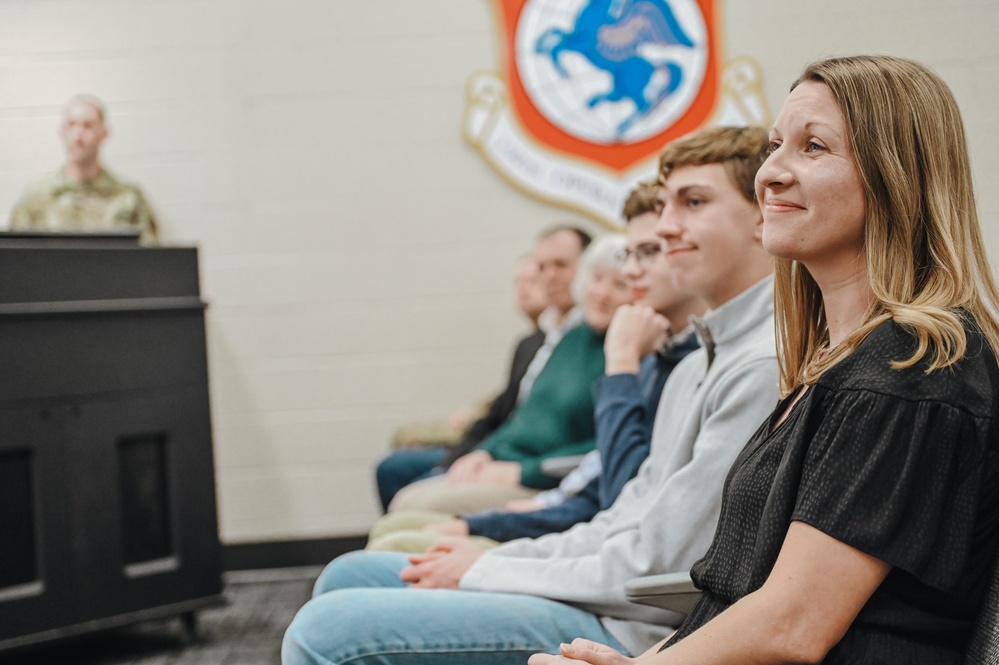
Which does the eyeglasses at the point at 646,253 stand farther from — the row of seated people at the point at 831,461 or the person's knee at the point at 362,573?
the person's knee at the point at 362,573

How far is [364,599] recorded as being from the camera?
1.28 m

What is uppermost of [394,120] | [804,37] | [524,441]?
[804,37]

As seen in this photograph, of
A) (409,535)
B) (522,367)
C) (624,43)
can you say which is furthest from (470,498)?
(624,43)

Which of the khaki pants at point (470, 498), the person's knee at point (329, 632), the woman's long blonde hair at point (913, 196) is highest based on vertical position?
the woman's long blonde hair at point (913, 196)

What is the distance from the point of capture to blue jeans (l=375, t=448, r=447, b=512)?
3.09m

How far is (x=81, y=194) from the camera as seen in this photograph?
11.8 ft

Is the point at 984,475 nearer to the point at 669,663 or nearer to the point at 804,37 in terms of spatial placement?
the point at 669,663

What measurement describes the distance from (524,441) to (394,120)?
1.72m

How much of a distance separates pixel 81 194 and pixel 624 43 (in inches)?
78.0

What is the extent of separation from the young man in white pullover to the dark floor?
1258 millimetres

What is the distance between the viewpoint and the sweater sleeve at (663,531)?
1194mm

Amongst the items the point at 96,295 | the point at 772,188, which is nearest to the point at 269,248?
the point at 96,295

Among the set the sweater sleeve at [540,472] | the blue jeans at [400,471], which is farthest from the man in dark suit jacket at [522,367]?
the sweater sleeve at [540,472]

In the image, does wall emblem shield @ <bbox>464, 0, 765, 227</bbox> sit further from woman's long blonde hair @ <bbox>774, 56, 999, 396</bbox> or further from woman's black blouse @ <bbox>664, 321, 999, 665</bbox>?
woman's black blouse @ <bbox>664, 321, 999, 665</bbox>
